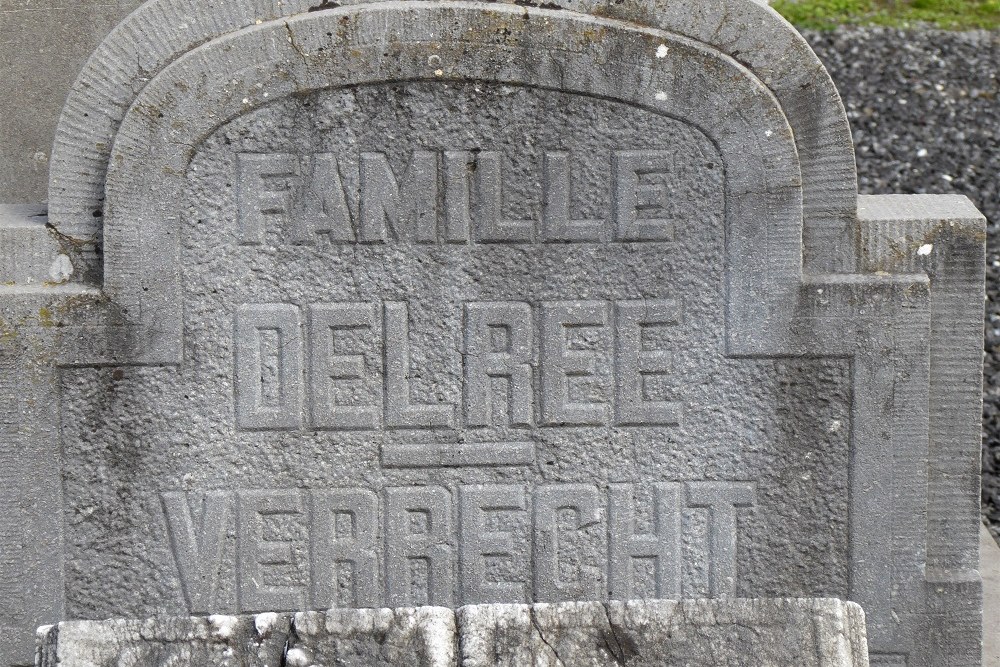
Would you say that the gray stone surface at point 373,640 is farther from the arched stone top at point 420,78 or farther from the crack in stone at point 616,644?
the arched stone top at point 420,78

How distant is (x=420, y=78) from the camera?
9.83 feet

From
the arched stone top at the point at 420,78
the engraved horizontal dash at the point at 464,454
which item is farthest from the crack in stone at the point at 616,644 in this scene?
the arched stone top at the point at 420,78

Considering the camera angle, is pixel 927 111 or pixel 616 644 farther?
pixel 927 111

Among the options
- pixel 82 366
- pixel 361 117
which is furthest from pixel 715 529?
pixel 82 366

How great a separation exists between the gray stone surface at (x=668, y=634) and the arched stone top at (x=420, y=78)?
114cm

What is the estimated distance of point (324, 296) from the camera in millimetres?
3084

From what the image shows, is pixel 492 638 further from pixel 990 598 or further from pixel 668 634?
pixel 990 598

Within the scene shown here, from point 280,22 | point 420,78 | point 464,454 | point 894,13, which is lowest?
point 464,454

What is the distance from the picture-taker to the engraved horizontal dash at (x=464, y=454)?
10.3 feet

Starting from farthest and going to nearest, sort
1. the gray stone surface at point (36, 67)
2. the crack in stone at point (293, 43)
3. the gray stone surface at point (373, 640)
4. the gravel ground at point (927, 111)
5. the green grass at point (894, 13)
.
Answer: the green grass at point (894, 13) → the gravel ground at point (927, 111) → the gray stone surface at point (36, 67) → the crack in stone at point (293, 43) → the gray stone surface at point (373, 640)

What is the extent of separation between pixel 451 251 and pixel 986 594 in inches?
76.8

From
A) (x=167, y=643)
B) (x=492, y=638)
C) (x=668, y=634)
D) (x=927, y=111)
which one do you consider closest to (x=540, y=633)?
(x=492, y=638)

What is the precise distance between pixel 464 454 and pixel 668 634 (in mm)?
1107

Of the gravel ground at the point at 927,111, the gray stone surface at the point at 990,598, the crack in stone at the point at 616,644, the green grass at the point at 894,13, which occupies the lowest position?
the gray stone surface at the point at 990,598
